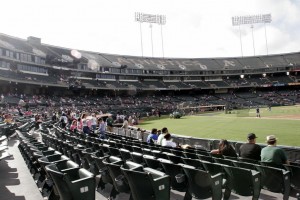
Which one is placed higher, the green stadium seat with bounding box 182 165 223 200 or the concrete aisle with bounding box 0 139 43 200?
the green stadium seat with bounding box 182 165 223 200

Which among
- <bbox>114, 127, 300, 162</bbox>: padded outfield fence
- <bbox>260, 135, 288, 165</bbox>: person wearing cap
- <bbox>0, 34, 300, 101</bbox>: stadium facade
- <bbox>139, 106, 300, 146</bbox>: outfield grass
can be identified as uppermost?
<bbox>0, 34, 300, 101</bbox>: stadium facade

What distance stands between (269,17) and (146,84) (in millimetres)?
52595

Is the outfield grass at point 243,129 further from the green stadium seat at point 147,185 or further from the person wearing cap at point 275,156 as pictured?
the green stadium seat at point 147,185

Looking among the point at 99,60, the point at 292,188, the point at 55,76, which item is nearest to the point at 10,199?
the point at 292,188

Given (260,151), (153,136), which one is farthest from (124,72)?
(260,151)

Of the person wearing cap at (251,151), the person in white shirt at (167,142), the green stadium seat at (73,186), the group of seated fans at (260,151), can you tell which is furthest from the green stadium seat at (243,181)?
the person in white shirt at (167,142)

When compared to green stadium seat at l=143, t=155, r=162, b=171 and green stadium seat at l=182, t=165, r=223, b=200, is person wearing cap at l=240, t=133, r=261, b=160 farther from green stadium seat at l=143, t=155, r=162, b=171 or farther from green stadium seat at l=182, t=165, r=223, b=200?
green stadium seat at l=182, t=165, r=223, b=200

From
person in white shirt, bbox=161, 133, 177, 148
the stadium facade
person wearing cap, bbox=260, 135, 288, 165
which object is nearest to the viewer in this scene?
person wearing cap, bbox=260, 135, 288, 165

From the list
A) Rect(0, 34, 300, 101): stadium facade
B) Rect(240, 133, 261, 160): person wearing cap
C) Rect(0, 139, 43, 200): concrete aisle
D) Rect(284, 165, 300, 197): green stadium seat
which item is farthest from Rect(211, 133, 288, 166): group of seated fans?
Rect(0, 34, 300, 101): stadium facade

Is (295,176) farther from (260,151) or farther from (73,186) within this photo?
(73,186)

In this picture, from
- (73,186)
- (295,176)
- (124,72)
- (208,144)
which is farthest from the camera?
(124,72)

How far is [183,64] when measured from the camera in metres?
101

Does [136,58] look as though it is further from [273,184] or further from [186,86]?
[273,184]

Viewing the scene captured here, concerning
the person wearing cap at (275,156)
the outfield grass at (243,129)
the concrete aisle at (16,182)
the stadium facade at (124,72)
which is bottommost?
the outfield grass at (243,129)
